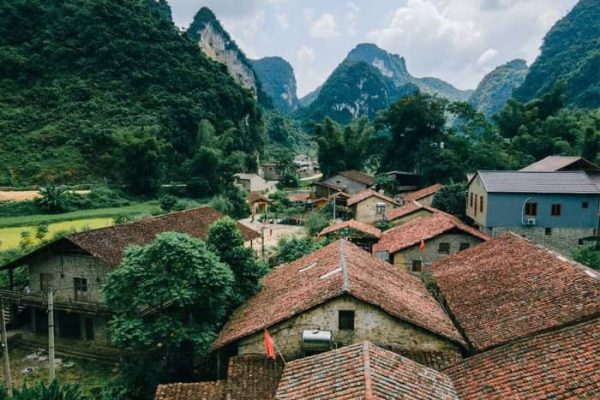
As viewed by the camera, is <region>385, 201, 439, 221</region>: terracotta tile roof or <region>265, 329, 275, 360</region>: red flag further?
<region>385, 201, 439, 221</region>: terracotta tile roof

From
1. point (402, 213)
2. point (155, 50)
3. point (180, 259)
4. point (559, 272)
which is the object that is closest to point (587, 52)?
point (402, 213)

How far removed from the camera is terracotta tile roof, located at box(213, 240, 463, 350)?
12.9 meters

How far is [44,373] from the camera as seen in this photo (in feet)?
64.6

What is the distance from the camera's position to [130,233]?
2417 centimetres

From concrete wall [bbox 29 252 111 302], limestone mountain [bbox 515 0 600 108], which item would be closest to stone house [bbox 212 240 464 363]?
concrete wall [bbox 29 252 111 302]

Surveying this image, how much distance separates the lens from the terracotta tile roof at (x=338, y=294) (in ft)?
42.3

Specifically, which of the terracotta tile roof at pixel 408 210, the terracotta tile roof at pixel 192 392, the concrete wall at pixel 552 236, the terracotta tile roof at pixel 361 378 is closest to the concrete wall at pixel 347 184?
the terracotta tile roof at pixel 408 210

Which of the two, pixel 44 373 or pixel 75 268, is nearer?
pixel 44 373

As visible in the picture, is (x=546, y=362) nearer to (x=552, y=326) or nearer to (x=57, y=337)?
(x=552, y=326)

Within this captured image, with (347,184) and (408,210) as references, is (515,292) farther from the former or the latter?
(347,184)

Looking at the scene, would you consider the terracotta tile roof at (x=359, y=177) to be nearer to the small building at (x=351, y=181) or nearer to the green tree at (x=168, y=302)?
the small building at (x=351, y=181)

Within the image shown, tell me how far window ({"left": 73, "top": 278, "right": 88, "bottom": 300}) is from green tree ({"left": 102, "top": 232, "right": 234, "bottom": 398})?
7.50 m

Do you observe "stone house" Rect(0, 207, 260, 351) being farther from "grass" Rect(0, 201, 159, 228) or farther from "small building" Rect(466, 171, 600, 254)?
"small building" Rect(466, 171, 600, 254)

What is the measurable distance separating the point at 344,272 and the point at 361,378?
5.73m
